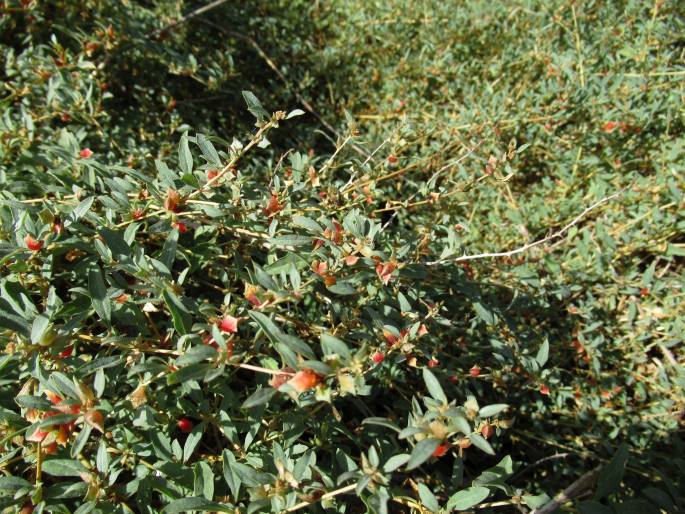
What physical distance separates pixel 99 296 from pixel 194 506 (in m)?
0.50

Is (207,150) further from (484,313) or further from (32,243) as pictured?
(484,313)

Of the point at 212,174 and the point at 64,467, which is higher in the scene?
the point at 212,174

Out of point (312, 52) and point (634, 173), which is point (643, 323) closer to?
point (634, 173)

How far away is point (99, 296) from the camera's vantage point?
1078 millimetres

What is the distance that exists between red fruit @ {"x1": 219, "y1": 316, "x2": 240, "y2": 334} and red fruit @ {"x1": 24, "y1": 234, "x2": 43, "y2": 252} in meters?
0.48

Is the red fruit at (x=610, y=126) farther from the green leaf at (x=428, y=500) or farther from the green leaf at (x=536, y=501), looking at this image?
the green leaf at (x=428, y=500)

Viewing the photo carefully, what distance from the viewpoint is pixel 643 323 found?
1957 mm

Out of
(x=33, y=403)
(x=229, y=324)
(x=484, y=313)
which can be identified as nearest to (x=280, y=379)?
(x=229, y=324)

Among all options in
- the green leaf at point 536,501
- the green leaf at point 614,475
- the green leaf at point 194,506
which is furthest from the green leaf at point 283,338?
the green leaf at point 614,475

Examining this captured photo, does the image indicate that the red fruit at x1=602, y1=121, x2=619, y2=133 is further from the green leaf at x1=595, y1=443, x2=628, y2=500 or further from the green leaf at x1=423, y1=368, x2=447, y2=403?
the green leaf at x1=423, y1=368, x2=447, y2=403

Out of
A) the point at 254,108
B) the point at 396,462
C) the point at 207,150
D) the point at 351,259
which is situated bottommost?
the point at 396,462

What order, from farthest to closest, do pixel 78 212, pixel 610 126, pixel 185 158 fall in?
1. pixel 610 126
2. pixel 185 158
3. pixel 78 212

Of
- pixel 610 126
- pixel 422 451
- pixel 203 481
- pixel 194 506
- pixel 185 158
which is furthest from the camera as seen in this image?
pixel 610 126

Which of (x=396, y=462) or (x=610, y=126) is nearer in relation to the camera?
(x=396, y=462)
